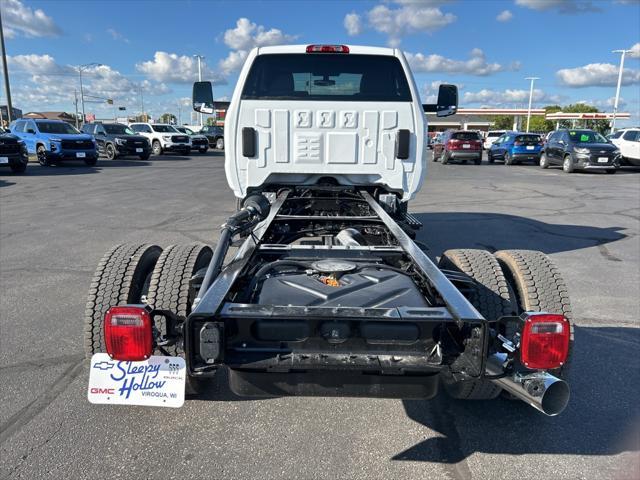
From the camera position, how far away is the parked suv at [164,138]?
28.9 meters

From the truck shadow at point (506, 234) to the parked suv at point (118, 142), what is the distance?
18.9 metres

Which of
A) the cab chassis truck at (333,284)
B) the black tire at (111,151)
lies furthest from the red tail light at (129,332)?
Result: the black tire at (111,151)

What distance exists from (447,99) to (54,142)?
18212 mm

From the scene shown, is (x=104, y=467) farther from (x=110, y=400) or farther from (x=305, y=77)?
(x=305, y=77)

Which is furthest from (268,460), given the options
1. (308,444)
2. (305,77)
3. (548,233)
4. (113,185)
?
(113,185)

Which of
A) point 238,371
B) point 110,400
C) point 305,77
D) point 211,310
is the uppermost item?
point 305,77

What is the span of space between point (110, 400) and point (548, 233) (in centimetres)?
751

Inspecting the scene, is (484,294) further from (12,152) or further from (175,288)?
(12,152)

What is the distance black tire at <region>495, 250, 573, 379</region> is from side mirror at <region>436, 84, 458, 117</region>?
3.03 metres

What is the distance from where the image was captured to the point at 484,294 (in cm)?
291

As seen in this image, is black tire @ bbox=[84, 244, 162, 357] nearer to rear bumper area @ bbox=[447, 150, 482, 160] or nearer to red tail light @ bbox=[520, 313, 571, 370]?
red tail light @ bbox=[520, 313, 571, 370]

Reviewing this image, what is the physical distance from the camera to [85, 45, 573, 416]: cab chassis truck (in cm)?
212

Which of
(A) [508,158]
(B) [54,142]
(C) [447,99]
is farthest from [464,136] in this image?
(C) [447,99]

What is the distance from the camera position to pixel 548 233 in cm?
810
